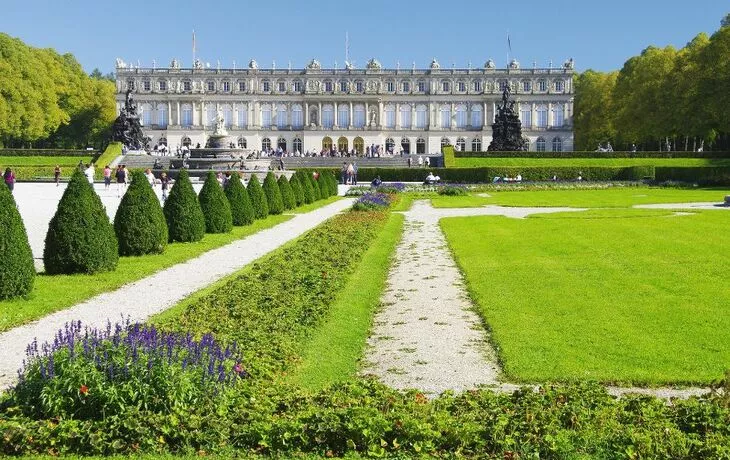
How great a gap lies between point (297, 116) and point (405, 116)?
458 inches

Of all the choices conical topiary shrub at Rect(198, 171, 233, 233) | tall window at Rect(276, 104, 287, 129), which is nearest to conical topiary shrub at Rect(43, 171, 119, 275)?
conical topiary shrub at Rect(198, 171, 233, 233)

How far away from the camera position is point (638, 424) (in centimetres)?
534

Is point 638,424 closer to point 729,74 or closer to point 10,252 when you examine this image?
point 10,252

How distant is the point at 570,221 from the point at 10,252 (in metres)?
14.5

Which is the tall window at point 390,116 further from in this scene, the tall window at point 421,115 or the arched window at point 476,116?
the arched window at point 476,116

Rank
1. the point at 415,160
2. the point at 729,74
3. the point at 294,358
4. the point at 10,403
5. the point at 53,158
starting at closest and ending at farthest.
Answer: the point at 10,403
the point at 294,358
the point at 729,74
the point at 53,158
the point at 415,160

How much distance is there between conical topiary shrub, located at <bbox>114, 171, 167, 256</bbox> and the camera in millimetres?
15172

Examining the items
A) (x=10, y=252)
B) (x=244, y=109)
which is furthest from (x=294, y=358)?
(x=244, y=109)

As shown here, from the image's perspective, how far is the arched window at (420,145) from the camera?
92812 mm

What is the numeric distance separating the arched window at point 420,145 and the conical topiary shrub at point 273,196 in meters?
67.6

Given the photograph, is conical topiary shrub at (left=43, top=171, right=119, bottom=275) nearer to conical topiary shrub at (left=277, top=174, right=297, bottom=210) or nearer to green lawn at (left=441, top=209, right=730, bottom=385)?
green lawn at (left=441, top=209, right=730, bottom=385)

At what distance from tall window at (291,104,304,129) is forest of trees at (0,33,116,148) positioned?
18.5m

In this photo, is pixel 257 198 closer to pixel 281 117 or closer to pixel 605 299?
pixel 605 299

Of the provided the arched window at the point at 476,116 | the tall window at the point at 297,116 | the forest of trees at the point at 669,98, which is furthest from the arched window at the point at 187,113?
the forest of trees at the point at 669,98
